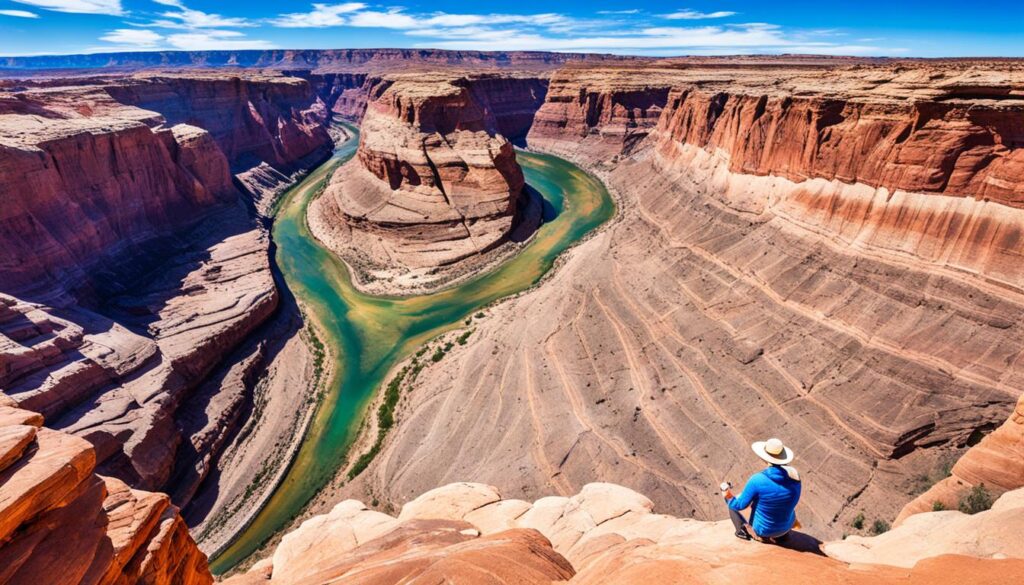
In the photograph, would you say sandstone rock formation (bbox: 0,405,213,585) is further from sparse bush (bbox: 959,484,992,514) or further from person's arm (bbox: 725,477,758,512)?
sparse bush (bbox: 959,484,992,514)

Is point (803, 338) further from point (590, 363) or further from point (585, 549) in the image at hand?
point (585, 549)

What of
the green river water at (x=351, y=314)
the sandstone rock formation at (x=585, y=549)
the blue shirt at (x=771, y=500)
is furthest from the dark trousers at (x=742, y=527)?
the green river water at (x=351, y=314)

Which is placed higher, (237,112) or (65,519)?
(237,112)

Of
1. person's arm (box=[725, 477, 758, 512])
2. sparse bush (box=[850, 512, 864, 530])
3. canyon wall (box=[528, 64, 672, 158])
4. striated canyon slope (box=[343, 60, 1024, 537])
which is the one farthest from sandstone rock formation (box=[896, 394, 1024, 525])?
canyon wall (box=[528, 64, 672, 158])

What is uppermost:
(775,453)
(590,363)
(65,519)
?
(775,453)

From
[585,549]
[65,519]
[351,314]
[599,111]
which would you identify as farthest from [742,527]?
[599,111]

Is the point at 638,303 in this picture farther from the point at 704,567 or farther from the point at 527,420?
the point at 704,567

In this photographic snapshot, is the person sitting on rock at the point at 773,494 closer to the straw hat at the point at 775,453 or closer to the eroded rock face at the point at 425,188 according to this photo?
the straw hat at the point at 775,453
